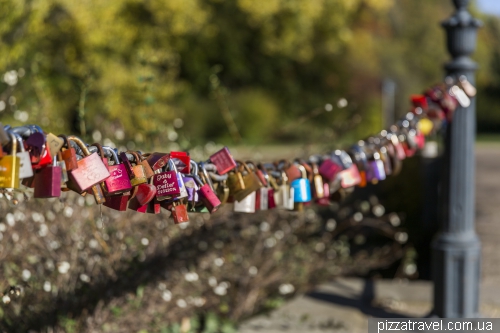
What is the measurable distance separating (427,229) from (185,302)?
4787 mm

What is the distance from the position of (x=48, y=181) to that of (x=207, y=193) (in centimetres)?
63

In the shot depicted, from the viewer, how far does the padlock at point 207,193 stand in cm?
213

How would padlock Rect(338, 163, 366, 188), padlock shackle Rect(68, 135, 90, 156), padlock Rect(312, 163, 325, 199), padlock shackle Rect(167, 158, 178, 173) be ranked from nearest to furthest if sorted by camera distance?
1. padlock shackle Rect(68, 135, 90, 156)
2. padlock shackle Rect(167, 158, 178, 173)
3. padlock Rect(312, 163, 325, 199)
4. padlock Rect(338, 163, 366, 188)

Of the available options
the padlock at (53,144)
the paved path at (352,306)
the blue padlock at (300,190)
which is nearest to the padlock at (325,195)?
the blue padlock at (300,190)

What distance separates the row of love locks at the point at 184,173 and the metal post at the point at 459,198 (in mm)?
440

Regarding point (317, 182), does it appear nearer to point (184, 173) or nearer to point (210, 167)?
point (210, 167)

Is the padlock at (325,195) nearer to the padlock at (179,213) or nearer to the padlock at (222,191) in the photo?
the padlock at (222,191)

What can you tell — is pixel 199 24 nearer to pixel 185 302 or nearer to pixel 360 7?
pixel 360 7

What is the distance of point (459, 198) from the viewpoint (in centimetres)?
385

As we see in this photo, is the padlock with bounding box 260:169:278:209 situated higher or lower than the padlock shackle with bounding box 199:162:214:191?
lower

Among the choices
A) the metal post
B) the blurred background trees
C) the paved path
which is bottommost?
the paved path

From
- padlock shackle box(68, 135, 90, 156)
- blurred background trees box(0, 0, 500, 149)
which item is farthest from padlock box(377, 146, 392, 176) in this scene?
blurred background trees box(0, 0, 500, 149)

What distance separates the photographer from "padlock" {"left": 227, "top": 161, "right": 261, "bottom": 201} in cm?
228

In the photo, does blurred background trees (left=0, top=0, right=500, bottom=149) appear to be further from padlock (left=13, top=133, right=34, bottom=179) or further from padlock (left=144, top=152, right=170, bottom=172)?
padlock (left=13, top=133, right=34, bottom=179)
